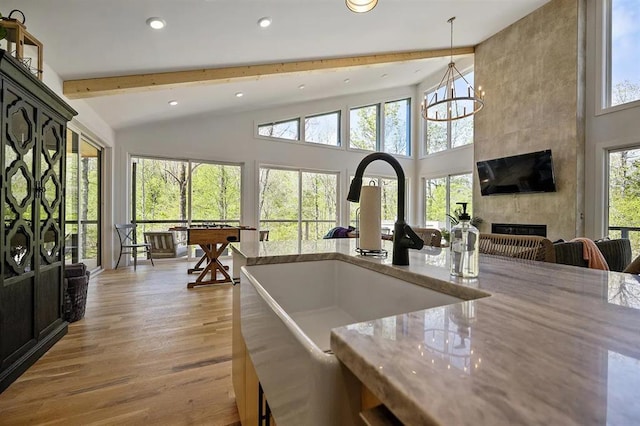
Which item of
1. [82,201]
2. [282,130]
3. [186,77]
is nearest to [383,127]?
[282,130]

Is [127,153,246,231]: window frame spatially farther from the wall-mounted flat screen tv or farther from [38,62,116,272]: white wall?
the wall-mounted flat screen tv

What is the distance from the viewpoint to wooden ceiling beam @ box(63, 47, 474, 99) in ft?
11.3

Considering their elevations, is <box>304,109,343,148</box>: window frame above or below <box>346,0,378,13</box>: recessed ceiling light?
above

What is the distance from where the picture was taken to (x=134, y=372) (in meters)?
2.00

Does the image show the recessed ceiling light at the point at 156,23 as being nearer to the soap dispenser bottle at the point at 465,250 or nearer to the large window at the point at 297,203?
the soap dispenser bottle at the point at 465,250

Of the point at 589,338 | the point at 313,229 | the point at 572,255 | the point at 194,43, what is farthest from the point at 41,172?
the point at 313,229

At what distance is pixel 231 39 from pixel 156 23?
782mm

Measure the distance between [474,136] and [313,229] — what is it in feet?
13.1

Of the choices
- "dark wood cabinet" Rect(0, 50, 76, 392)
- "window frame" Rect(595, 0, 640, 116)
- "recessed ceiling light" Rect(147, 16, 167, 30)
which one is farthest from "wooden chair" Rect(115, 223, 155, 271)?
"window frame" Rect(595, 0, 640, 116)

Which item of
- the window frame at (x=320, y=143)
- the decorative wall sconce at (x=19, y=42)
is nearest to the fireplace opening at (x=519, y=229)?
the window frame at (x=320, y=143)

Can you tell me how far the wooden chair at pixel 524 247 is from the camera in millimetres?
2031

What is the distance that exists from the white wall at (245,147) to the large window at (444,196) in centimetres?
115

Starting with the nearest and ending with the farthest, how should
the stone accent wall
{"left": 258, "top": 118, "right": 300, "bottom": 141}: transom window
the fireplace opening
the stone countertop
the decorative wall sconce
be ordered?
the stone countertop → the decorative wall sconce → the stone accent wall → the fireplace opening → {"left": 258, "top": 118, "right": 300, "bottom": 141}: transom window

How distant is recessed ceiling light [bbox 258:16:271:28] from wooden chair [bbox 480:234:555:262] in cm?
279
